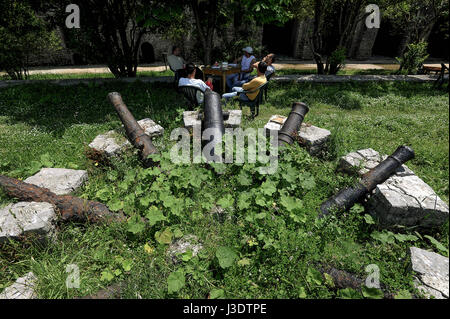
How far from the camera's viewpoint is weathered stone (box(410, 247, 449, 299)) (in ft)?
6.64

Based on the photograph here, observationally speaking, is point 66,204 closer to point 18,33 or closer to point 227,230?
point 227,230

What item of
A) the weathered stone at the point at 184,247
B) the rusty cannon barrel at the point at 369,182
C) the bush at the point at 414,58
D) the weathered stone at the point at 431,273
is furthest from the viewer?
the bush at the point at 414,58

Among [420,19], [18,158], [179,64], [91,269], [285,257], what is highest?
[420,19]

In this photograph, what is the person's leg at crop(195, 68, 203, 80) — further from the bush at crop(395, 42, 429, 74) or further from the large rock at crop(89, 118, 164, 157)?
the bush at crop(395, 42, 429, 74)

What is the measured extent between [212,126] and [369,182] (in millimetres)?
2657

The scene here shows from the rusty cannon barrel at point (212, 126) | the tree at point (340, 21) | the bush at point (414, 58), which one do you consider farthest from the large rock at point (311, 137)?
the bush at point (414, 58)

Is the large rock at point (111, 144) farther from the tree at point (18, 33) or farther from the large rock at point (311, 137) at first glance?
the tree at point (18, 33)

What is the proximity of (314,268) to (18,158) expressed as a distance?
5.39 meters

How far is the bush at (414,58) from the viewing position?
955 cm

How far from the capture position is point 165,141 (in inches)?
189

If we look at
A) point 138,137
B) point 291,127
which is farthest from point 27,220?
point 291,127

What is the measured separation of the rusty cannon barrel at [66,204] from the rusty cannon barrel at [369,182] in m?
2.95

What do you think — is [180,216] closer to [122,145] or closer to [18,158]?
[122,145]

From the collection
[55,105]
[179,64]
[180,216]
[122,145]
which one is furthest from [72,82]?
[180,216]
